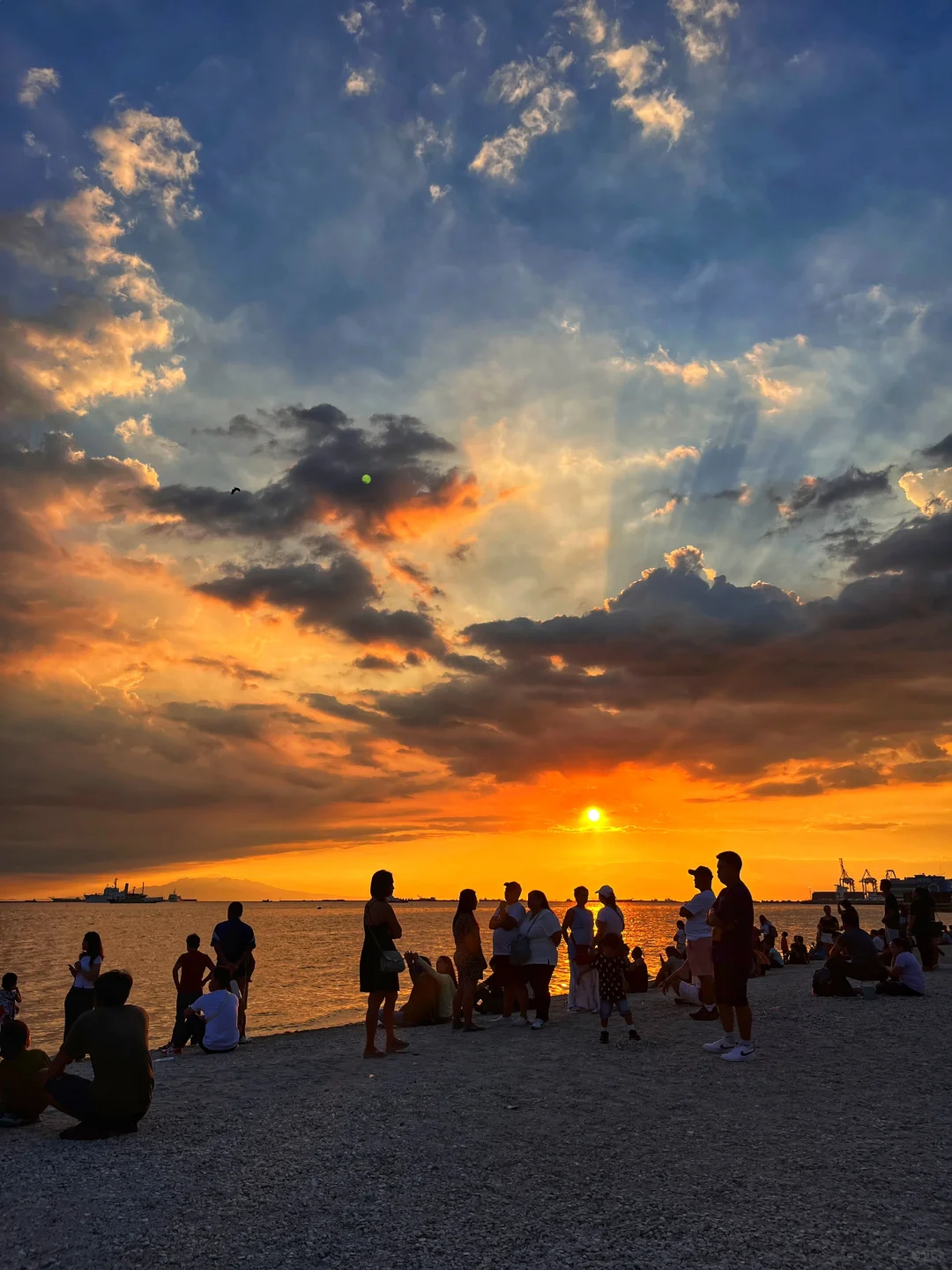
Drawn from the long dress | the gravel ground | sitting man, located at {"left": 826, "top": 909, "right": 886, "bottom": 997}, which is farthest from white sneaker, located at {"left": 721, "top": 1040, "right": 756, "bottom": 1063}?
sitting man, located at {"left": 826, "top": 909, "right": 886, "bottom": 997}

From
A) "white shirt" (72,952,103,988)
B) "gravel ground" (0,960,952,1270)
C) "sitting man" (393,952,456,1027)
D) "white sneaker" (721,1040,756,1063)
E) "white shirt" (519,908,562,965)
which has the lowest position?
"gravel ground" (0,960,952,1270)

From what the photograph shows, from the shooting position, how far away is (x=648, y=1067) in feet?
36.8

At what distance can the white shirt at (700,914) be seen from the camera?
14.7 m

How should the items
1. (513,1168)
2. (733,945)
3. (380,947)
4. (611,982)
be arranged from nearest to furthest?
(513,1168), (733,945), (380,947), (611,982)

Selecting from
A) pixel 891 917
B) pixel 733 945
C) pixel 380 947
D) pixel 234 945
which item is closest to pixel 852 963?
pixel 891 917

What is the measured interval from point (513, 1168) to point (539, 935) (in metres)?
7.61

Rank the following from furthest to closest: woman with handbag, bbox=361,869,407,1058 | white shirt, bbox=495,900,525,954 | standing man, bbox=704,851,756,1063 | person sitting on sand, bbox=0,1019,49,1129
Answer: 1. white shirt, bbox=495,900,525,954
2. woman with handbag, bbox=361,869,407,1058
3. standing man, bbox=704,851,756,1063
4. person sitting on sand, bbox=0,1019,49,1129

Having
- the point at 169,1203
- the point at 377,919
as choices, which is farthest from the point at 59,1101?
the point at 377,919

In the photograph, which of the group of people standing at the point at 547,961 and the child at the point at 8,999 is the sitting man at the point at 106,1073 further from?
the child at the point at 8,999

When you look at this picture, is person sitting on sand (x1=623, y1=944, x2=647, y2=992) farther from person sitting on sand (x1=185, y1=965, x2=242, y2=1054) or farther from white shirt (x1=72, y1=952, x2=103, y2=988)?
white shirt (x1=72, y1=952, x2=103, y2=988)

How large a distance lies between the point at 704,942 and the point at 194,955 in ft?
29.9

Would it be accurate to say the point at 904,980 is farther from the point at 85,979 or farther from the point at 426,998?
the point at 85,979

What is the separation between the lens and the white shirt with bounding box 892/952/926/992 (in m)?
17.4

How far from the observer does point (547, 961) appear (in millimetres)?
14766
